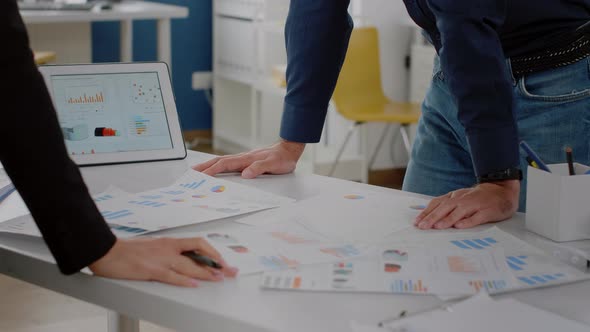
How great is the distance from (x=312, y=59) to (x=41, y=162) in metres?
0.79

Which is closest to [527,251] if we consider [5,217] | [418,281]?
[418,281]

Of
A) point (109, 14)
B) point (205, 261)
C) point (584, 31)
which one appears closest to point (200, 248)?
point (205, 261)

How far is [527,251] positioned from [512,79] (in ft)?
1.45

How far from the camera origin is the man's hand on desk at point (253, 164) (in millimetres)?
1685

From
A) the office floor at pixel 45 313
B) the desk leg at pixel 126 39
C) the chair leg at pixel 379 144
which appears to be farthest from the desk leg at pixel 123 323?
the desk leg at pixel 126 39

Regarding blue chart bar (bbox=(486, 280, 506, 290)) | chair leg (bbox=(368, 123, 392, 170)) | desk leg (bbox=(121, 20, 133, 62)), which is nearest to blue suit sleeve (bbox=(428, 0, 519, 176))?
blue chart bar (bbox=(486, 280, 506, 290))

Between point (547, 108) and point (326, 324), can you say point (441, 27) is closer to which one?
point (547, 108)

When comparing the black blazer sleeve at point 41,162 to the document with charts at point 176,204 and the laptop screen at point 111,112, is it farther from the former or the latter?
the laptop screen at point 111,112

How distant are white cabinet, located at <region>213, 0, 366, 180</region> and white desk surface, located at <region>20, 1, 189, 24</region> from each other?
1.51 ft

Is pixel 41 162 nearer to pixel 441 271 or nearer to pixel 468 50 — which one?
pixel 441 271

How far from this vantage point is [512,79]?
1.63 m

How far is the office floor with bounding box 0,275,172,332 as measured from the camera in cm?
289

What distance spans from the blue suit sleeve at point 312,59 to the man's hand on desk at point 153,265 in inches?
26.6

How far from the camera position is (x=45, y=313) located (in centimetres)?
302
